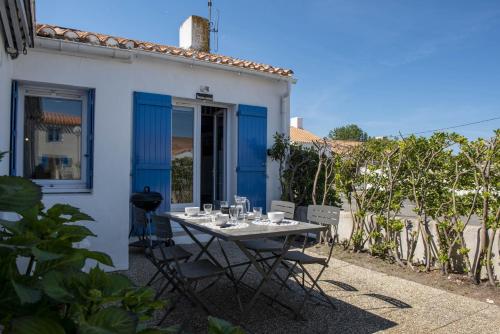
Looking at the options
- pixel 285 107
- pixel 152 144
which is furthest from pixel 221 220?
pixel 285 107

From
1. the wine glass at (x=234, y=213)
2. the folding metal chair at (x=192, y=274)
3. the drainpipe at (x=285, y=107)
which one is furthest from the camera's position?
the drainpipe at (x=285, y=107)

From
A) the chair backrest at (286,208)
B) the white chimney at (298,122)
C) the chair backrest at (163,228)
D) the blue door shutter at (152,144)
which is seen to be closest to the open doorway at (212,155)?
the blue door shutter at (152,144)

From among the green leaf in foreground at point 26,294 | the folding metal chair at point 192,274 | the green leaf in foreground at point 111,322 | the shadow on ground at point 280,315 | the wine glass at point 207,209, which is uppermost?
the green leaf in foreground at point 26,294

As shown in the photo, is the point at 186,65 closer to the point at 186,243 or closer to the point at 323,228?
the point at 186,243

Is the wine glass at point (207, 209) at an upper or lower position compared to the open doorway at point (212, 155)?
lower

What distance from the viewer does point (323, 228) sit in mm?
3553

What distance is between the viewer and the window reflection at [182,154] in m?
6.93

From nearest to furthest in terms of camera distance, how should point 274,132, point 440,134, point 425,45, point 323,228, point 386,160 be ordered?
point 323,228 → point 440,134 → point 386,160 → point 274,132 → point 425,45

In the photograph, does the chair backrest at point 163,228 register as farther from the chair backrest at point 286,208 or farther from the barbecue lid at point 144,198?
the barbecue lid at point 144,198

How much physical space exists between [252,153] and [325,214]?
348 centimetres

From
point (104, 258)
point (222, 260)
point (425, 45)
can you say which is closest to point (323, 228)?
point (222, 260)

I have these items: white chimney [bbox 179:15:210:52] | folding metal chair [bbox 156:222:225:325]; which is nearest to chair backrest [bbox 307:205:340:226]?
folding metal chair [bbox 156:222:225:325]

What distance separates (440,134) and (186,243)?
4.43m

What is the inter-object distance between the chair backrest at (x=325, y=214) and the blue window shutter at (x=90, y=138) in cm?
282
